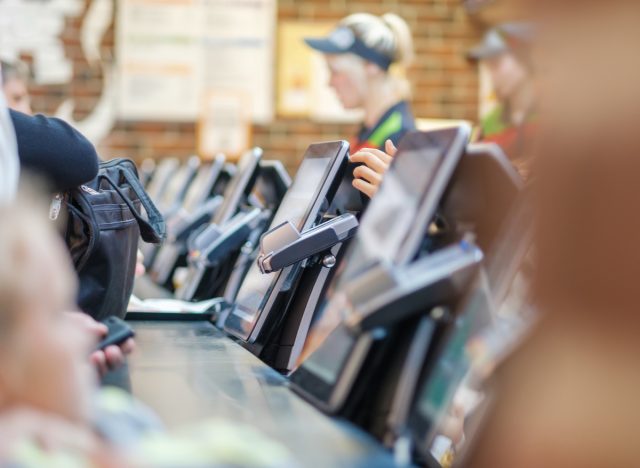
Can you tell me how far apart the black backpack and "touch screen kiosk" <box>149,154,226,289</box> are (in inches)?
66.4

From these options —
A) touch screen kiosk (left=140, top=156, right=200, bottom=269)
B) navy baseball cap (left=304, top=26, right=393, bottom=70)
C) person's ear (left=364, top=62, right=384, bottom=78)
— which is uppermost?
navy baseball cap (left=304, top=26, right=393, bottom=70)

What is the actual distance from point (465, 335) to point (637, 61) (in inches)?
16.6

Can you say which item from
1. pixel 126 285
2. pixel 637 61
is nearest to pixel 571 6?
pixel 637 61

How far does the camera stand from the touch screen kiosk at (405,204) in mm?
1271

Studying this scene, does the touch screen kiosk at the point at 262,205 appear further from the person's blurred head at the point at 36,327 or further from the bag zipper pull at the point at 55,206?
the person's blurred head at the point at 36,327

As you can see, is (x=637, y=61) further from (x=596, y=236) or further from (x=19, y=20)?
(x=19, y=20)

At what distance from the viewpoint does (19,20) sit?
7.78m

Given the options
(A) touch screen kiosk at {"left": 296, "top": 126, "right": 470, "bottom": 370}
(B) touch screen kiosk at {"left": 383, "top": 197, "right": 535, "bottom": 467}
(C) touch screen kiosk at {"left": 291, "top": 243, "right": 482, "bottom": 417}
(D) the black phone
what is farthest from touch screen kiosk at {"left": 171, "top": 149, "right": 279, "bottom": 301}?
(B) touch screen kiosk at {"left": 383, "top": 197, "right": 535, "bottom": 467}

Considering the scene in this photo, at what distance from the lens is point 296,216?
2.11 m

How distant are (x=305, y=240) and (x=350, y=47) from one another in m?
2.61

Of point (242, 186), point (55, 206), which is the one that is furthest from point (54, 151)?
point (242, 186)

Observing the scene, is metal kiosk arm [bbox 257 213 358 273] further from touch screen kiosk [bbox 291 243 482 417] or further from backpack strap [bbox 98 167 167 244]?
touch screen kiosk [bbox 291 243 482 417]

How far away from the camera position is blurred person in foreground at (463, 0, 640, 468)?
909mm

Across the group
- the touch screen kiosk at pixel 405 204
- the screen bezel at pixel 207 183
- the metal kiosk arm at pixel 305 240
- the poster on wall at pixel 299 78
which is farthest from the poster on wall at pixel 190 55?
the touch screen kiosk at pixel 405 204
